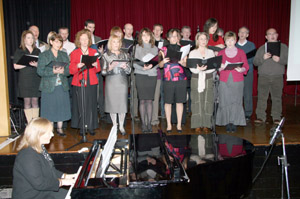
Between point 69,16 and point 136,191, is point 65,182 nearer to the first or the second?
point 136,191

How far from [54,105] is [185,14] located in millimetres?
5153

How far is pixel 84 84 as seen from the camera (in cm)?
453

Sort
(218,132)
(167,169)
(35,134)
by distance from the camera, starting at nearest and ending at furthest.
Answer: (167,169) < (35,134) < (218,132)

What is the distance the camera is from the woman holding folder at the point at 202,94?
15.4ft

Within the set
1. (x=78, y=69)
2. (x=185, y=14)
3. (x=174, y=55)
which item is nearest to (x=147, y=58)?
(x=174, y=55)

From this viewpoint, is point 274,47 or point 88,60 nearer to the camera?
point 88,60

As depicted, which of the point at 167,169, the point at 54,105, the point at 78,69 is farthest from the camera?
the point at 54,105

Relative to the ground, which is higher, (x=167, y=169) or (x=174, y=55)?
(x=174, y=55)

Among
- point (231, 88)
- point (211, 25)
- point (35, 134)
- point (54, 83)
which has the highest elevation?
point (211, 25)

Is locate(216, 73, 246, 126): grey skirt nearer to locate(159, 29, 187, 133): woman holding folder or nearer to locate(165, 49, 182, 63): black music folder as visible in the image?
locate(159, 29, 187, 133): woman holding folder

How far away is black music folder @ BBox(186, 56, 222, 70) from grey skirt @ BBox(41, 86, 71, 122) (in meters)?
2.06

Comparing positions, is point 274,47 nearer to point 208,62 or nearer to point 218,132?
point 208,62

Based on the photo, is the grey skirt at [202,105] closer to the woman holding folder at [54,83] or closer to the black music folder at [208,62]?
the black music folder at [208,62]

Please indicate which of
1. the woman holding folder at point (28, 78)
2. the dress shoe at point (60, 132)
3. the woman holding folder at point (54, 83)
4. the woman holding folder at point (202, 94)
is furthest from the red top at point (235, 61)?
the woman holding folder at point (28, 78)
